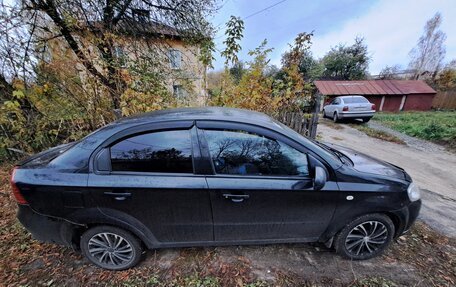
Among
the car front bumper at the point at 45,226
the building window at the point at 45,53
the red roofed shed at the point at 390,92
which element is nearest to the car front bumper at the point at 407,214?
the car front bumper at the point at 45,226

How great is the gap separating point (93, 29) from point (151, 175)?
16.6ft

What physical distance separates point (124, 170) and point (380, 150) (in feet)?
28.6

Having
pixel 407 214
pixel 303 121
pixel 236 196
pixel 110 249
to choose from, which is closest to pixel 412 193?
pixel 407 214

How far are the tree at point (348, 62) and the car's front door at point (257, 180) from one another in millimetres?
25805

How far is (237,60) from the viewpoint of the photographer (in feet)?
16.9

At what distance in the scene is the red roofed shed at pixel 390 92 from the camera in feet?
59.7

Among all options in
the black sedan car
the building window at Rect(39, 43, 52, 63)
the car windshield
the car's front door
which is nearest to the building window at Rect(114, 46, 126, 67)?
the building window at Rect(39, 43, 52, 63)

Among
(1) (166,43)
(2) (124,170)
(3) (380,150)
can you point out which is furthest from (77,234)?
(3) (380,150)

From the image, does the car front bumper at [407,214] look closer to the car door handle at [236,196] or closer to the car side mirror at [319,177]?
the car side mirror at [319,177]

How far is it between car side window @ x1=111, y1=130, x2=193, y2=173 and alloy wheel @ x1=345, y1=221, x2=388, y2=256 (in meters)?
1.92

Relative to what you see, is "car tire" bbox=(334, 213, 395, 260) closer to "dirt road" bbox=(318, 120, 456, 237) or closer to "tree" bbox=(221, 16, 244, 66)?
"dirt road" bbox=(318, 120, 456, 237)

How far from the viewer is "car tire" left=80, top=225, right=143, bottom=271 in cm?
213

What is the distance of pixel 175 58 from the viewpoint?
21.0 ft

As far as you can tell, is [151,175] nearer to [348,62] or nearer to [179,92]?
[179,92]
